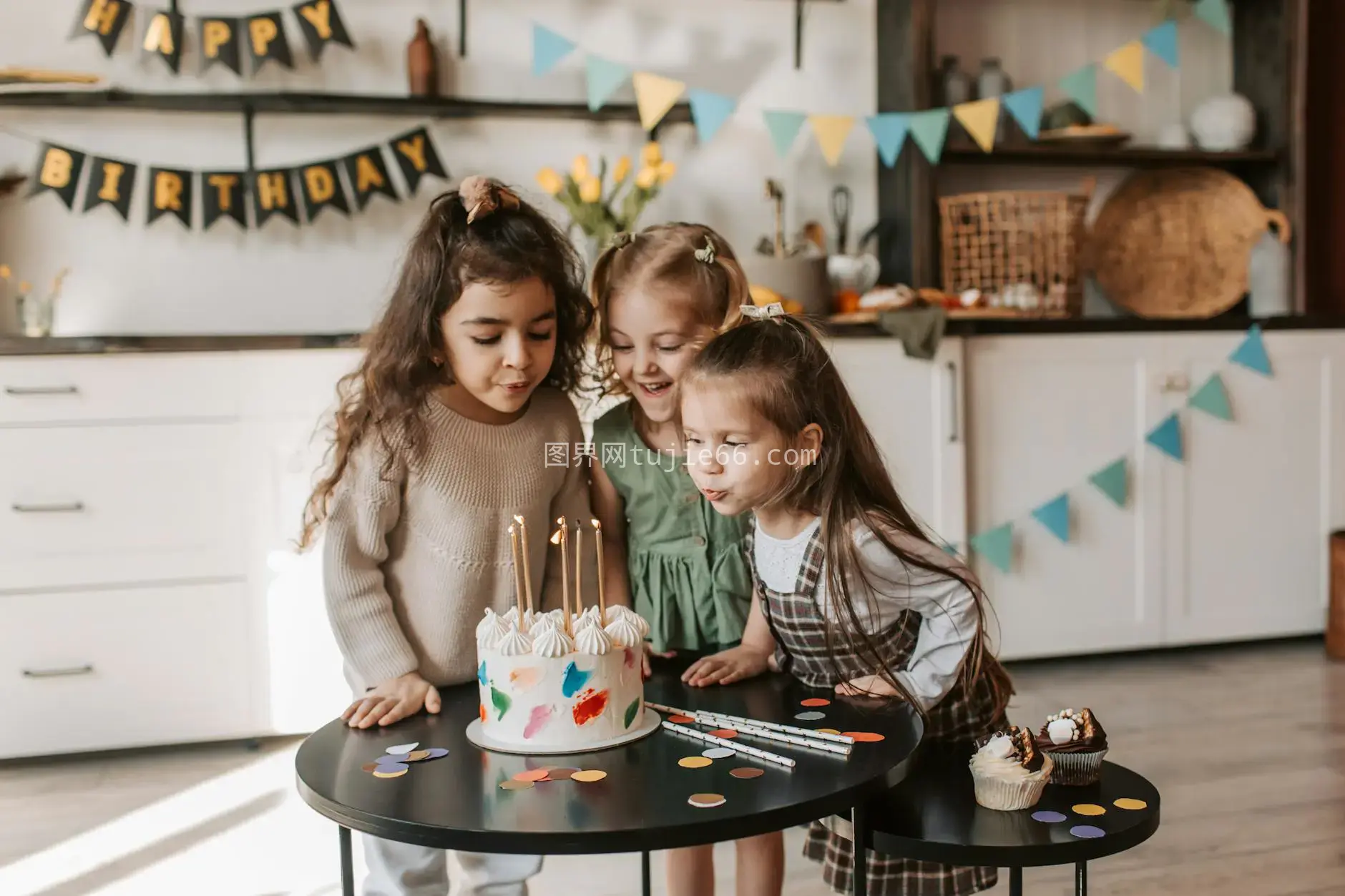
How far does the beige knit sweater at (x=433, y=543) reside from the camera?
1278 mm

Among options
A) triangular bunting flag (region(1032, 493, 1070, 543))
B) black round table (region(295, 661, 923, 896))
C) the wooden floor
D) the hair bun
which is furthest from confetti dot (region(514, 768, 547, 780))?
triangular bunting flag (region(1032, 493, 1070, 543))

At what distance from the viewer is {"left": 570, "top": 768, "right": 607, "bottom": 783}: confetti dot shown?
37.8 inches

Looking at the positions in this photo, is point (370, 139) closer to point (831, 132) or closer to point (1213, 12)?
point (831, 132)

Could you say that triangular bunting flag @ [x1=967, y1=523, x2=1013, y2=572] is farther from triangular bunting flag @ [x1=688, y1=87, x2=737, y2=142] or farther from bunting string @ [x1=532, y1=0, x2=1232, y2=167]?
triangular bunting flag @ [x1=688, y1=87, x2=737, y2=142]

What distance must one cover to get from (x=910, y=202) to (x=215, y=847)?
88.2 inches

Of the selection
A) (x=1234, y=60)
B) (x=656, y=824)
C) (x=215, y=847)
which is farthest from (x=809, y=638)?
(x=1234, y=60)

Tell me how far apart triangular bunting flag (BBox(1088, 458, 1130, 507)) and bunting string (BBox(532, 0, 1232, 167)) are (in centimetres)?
87

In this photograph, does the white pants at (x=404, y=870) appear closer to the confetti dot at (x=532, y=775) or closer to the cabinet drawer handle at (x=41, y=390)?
the confetti dot at (x=532, y=775)

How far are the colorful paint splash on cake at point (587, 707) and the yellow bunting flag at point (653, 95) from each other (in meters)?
2.23

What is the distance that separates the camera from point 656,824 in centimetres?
86

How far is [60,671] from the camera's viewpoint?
2490mm

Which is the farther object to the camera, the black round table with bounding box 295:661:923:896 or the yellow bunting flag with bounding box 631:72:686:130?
the yellow bunting flag with bounding box 631:72:686:130

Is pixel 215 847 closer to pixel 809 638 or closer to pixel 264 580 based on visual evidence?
pixel 264 580

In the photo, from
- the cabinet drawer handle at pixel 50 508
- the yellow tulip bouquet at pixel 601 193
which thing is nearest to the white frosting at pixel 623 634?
the cabinet drawer handle at pixel 50 508
